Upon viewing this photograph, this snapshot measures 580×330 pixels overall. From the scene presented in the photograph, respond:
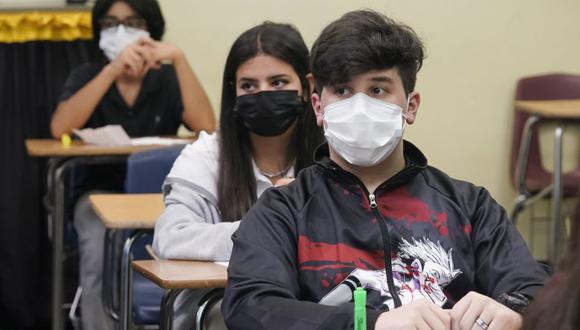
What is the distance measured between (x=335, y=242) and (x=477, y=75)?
4.13 metres

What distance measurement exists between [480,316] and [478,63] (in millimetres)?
4335

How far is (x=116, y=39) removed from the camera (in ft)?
15.8

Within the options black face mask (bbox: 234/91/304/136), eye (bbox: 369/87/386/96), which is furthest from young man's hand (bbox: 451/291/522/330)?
black face mask (bbox: 234/91/304/136)

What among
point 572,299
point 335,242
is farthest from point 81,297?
point 572,299

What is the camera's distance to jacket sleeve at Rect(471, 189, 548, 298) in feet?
7.15

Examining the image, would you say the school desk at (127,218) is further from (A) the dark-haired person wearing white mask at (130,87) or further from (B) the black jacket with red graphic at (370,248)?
(A) the dark-haired person wearing white mask at (130,87)

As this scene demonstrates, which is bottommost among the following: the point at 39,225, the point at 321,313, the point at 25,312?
the point at 25,312

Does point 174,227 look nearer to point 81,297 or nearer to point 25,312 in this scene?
point 81,297

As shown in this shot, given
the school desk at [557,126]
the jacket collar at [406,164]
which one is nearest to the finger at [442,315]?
the jacket collar at [406,164]

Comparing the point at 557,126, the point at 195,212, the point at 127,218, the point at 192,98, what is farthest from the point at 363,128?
the point at 557,126

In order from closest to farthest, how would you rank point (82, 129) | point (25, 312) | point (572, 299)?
point (572, 299), point (82, 129), point (25, 312)

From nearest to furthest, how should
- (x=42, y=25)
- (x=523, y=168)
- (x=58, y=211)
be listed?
(x=58, y=211), (x=42, y=25), (x=523, y=168)

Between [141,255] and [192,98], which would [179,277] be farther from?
[192,98]

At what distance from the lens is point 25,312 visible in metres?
5.29
